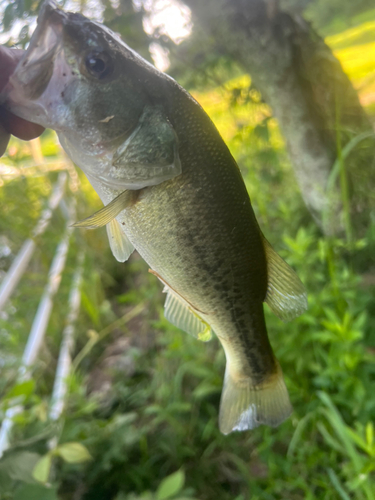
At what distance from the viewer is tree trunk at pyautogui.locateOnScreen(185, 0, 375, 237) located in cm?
138

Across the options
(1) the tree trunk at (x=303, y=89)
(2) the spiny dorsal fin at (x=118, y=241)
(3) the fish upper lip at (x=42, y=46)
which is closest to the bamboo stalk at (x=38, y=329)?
(2) the spiny dorsal fin at (x=118, y=241)

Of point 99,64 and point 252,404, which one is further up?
point 99,64

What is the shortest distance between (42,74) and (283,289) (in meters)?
0.46

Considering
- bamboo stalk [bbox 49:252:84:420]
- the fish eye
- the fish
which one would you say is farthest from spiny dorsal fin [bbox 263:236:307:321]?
bamboo stalk [bbox 49:252:84:420]

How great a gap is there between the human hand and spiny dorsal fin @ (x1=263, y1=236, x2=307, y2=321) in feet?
1.30

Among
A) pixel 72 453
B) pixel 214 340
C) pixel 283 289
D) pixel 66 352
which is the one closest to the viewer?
pixel 283 289

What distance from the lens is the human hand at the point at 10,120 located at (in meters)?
0.42

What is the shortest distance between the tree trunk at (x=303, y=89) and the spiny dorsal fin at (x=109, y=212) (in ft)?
3.70

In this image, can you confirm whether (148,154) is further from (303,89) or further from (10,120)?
(303,89)

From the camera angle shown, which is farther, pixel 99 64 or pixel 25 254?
pixel 25 254

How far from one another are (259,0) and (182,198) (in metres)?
1.39

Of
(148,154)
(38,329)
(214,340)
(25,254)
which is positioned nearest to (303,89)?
(214,340)

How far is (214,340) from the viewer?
1332 mm

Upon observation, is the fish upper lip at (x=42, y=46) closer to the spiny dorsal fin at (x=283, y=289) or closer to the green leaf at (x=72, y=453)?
the spiny dorsal fin at (x=283, y=289)
